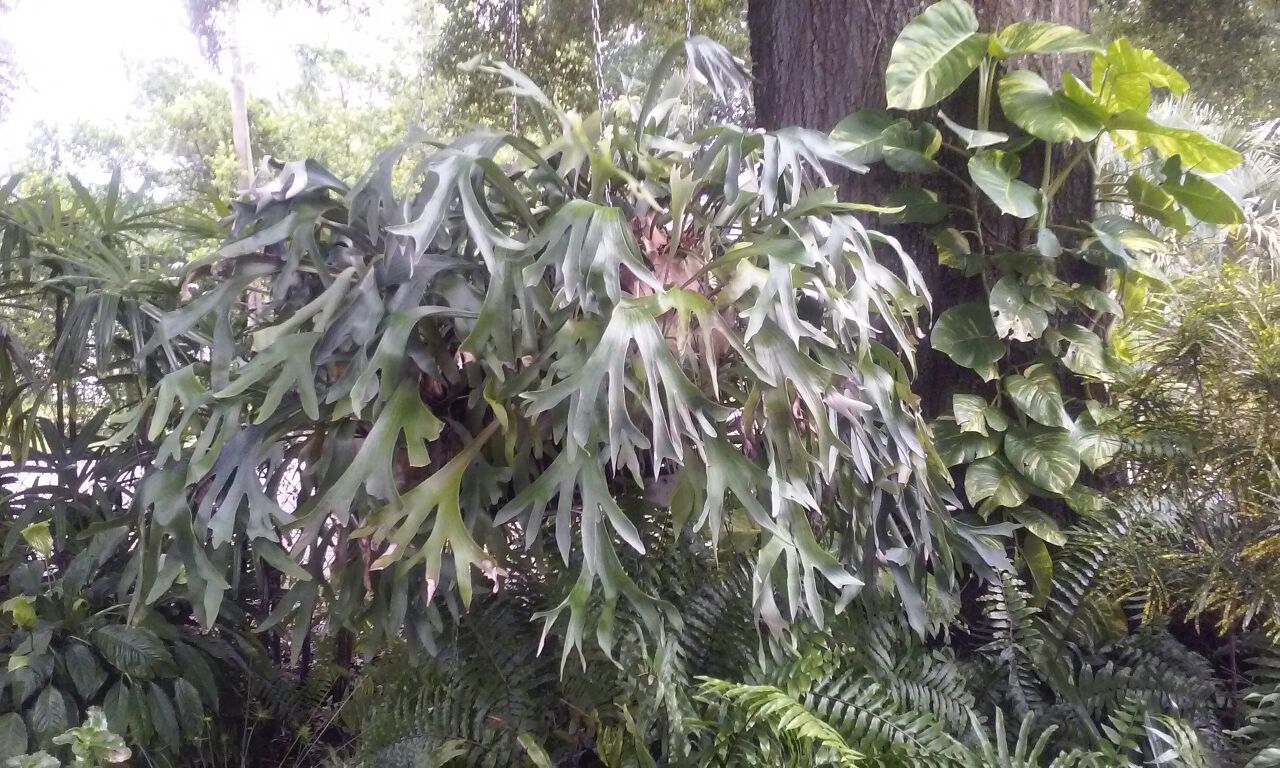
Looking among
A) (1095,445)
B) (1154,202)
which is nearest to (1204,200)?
(1154,202)

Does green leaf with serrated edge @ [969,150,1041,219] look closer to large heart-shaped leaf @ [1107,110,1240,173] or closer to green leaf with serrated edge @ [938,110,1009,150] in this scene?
green leaf with serrated edge @ [938,110,1009,150]

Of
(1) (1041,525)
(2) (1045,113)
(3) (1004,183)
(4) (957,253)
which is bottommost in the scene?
(1) (1041,525)

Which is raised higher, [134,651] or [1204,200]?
[1204,200]

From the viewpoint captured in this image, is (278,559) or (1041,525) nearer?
(278,559)

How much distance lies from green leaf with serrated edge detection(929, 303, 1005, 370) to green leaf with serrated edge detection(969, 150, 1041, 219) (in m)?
0.20

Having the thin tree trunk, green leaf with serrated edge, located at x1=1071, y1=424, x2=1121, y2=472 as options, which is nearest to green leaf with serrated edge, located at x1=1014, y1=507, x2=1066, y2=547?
green leaf with serrated edge, located at x1=1071, y1=424, x2=1121, y2=472

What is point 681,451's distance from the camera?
0.97 metres

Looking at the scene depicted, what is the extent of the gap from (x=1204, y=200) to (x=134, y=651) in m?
2.22

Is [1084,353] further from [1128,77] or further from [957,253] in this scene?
[1128,77]

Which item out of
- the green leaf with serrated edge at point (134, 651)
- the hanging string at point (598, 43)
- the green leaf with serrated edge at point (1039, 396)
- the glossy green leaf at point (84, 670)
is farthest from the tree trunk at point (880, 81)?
the glossy green leaf at point (84, 670)

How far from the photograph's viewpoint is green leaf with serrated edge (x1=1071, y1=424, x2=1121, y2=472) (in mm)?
1471

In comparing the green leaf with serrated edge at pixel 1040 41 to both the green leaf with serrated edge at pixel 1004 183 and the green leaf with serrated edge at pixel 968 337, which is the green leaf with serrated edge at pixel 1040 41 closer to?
the green leaf with serrated edge at pixel 1004 183

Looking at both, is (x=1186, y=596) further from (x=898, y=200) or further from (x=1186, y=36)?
(x=1186, y=36)

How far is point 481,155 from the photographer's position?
111 cm
